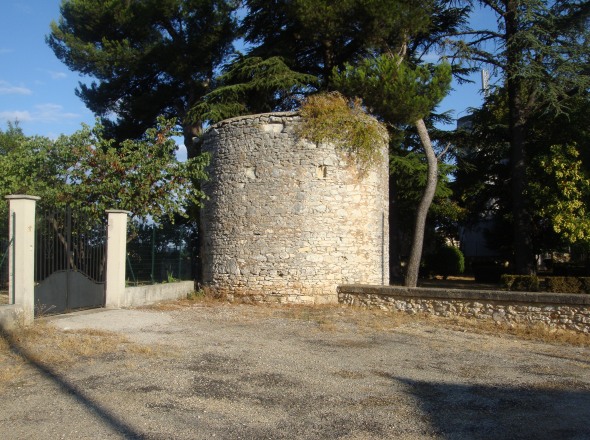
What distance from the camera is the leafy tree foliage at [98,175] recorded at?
41.5 feet

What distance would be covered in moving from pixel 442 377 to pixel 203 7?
1633 centimetres

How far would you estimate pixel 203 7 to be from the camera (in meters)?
19.1

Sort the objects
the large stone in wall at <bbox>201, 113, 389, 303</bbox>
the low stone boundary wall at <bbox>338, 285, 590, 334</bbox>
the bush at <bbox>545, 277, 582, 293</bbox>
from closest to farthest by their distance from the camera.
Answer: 1. the low stone boundary wall at <bbox>338, 285, 590, 334</bbox>
2. the large stone in wall at <bbox>201, 113, 389, 303</bbox>
3. the bush at <bbox>545, 277, 582, 293</bbox>

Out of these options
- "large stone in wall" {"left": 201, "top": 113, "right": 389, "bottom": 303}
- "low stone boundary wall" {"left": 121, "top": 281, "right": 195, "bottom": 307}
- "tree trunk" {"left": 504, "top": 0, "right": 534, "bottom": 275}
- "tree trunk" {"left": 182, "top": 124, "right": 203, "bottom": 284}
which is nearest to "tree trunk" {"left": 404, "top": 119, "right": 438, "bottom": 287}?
"large stone in wall" {"left": 201, "top": 113, "right": 389, "bottom": 303}

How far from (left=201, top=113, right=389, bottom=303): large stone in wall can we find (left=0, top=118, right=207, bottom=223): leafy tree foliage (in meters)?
1.18

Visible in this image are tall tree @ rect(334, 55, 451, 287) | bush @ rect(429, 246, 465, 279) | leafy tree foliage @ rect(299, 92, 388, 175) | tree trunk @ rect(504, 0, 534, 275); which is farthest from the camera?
bush @ rect(429, 246, 465, 279)

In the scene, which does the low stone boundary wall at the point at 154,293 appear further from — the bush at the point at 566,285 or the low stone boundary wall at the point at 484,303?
the bush at the point at 566,285

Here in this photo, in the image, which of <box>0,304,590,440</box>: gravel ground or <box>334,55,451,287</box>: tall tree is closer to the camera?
<box>0,304,590,440</box>: gravel ground

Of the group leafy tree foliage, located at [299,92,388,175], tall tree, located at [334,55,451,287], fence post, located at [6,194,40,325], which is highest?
tall tree, located at [334,55,451,287]

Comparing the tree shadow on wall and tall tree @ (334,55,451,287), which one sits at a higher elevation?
tall tree @ (334,55,451,287)

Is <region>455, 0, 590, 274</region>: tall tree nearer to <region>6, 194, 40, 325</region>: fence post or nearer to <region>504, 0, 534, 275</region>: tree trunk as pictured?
<region>504, 0, 534, 275</region>: tree trunk

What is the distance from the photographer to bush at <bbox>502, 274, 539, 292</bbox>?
1572cm

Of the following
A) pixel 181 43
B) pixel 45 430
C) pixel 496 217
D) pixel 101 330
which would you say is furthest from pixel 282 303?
pixel 496 217

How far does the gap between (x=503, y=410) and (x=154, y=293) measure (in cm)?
885
